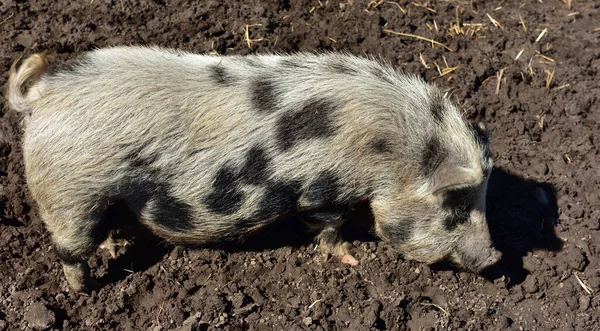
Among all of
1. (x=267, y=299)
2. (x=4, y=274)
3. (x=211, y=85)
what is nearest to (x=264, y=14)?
(x=211, y=85)

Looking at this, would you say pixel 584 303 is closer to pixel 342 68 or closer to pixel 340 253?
pixel 340 253

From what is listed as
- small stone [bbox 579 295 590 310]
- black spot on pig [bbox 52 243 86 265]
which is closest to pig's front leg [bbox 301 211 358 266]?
black spot on pig [bbox 52 243 86 265]

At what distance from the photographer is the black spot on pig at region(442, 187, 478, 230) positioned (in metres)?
3.94

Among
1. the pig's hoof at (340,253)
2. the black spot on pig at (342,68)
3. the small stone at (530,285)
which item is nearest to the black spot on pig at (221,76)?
the black spot on pig at (342,68)

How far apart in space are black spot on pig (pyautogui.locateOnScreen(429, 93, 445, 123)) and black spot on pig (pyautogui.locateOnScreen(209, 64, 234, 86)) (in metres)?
1.13

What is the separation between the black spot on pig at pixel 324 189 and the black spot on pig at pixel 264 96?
472 millimetres

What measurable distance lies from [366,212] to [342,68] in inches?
37.7

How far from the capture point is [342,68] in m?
3.99

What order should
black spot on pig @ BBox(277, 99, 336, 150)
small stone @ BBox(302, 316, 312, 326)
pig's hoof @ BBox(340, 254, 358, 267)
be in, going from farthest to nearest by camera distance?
pig's hoof @ BBox(340, 254, 358, 267)
small stone @ BBox(302, 316, 312, 326)
black spot on pig @ BBox(277, 99, 336, 150)

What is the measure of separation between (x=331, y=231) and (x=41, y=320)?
1783 mm

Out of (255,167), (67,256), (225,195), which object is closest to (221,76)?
(255,167)

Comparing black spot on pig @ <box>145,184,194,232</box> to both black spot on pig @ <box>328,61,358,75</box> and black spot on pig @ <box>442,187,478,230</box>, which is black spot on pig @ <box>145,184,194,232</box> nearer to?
black spot on pig @ <box>328,61,358,75</box>

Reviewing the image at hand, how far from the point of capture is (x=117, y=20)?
5.28m

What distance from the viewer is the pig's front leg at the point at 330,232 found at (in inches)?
164
